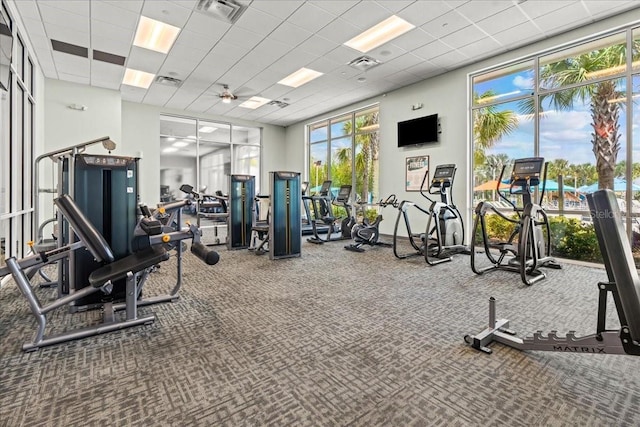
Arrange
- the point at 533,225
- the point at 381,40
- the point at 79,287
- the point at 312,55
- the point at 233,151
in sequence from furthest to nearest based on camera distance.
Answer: the point at 233,151, the point at 312,55, the point at 381,40, the point at 533,225, the point at 79,287

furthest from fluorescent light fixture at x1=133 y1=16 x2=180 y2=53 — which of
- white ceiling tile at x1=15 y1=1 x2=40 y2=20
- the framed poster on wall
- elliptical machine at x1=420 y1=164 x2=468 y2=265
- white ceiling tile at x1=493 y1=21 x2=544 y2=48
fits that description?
the framed poster on wall

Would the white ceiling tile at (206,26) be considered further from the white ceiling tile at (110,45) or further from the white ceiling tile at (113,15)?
the white ceiling tile at (110,45)

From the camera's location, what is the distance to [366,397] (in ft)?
5.84

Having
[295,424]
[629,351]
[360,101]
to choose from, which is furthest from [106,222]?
[360,101]

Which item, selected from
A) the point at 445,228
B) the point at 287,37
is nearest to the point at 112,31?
the point at 287,37

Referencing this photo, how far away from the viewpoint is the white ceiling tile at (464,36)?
5.04m

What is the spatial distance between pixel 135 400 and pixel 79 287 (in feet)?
5.50

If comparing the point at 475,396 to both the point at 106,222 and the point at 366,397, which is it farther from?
the point at 106,222

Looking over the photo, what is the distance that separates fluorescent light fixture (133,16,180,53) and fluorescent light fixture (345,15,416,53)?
2877mm

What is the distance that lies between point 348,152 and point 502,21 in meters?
5.17

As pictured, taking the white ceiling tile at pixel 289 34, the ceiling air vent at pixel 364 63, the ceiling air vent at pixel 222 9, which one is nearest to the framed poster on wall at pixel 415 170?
the ceiling air vent at pixel 364 63

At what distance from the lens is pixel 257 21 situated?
479cm

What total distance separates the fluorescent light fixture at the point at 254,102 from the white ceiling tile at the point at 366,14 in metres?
4.32

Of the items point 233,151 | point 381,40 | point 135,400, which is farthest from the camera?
point 233,151
